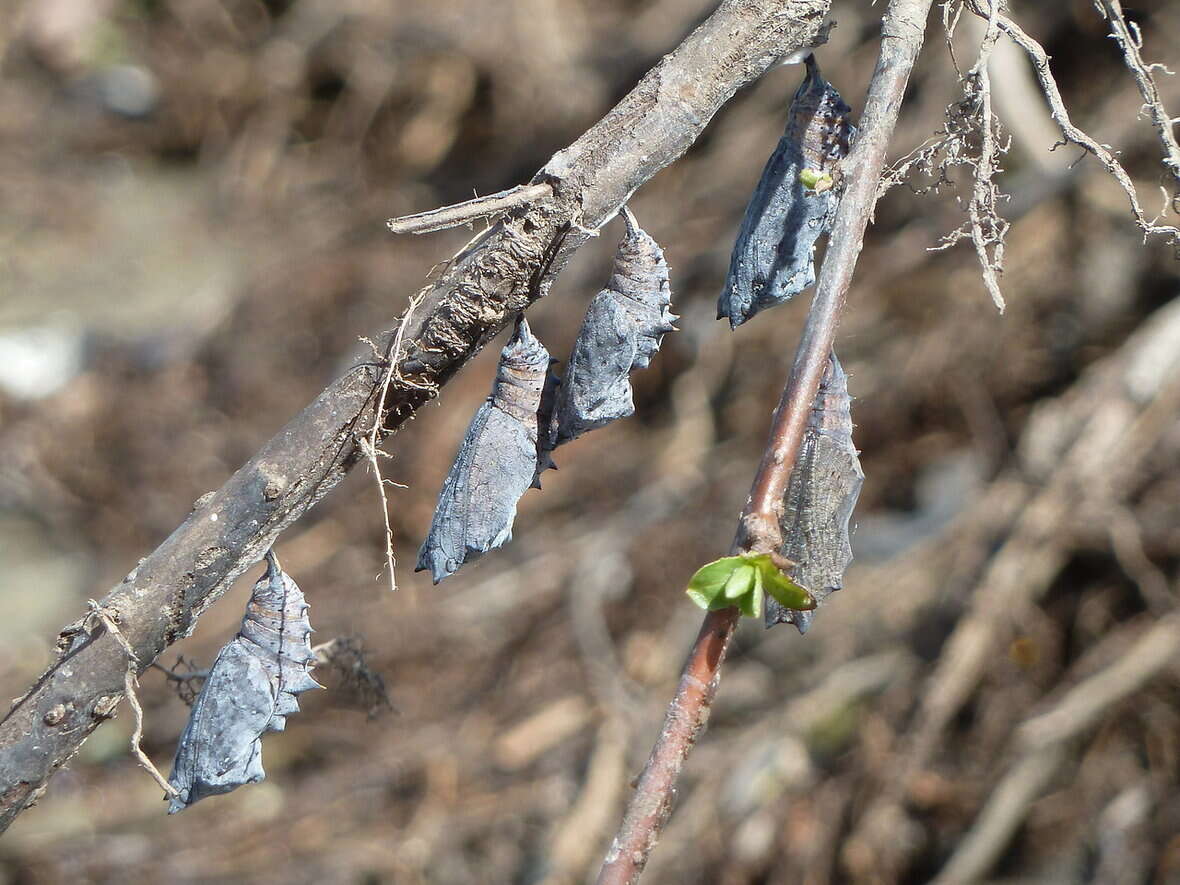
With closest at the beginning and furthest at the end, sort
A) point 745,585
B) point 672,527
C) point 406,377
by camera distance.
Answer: point 745,585
point 406,377
point 672,527

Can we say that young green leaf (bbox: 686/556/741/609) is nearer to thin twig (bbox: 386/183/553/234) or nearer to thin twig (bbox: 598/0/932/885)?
thin twig (bbox: 598/0/932/885)

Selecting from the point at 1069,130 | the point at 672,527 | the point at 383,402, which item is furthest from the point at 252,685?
the point at 672,527

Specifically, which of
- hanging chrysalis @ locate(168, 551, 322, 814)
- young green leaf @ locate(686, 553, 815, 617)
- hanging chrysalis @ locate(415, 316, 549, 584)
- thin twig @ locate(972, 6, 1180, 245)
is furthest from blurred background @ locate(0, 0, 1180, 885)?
thin twig @ locate(972, 6, 1180, 245)

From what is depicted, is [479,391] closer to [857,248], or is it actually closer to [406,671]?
[406,671]

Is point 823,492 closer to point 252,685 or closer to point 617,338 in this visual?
point 617,338

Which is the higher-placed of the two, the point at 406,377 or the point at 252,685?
the point at 406,377

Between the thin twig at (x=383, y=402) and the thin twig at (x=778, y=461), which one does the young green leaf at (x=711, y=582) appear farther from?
the thin twig at (x=383, y=402)

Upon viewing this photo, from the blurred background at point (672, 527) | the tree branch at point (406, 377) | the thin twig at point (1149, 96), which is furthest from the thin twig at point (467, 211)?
the blurred background at point (672, 527)
